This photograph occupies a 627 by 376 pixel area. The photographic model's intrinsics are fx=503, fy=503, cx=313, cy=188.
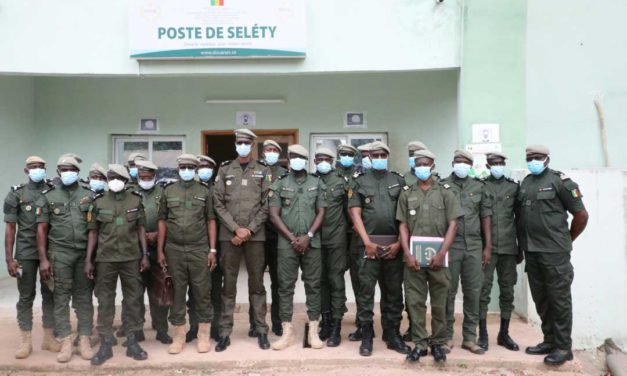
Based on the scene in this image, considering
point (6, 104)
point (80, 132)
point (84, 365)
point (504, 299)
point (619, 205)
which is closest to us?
point (84, 365)

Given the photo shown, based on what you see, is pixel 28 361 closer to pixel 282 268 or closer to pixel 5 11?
pixel 282 268

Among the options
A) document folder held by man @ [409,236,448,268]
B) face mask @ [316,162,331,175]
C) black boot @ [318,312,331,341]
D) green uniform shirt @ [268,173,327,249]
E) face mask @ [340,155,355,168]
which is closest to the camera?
document folder held by man @ [409,236,448,268]

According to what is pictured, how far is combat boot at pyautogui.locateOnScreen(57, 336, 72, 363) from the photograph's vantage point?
4520mm

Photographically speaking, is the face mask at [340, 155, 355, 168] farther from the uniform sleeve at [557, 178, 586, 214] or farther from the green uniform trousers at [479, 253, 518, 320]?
the uniform sleeve at [557, 178, 586, 214]

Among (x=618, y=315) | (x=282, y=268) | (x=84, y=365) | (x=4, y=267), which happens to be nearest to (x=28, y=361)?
(x=84, y=365)

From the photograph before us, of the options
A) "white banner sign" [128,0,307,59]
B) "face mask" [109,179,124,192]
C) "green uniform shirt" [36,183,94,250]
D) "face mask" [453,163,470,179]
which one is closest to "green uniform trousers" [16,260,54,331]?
"green uniform shirt" [36,183,94,250]

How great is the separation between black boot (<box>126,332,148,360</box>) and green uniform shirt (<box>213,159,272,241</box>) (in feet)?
4.02

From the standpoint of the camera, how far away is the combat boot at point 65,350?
178 inches

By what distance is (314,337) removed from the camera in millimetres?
4859

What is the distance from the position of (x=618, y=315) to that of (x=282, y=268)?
3.70 m

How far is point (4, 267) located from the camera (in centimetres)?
786

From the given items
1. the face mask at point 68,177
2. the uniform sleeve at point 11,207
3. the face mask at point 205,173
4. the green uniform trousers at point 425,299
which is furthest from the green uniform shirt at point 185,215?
the green uniform trousers at point 425,299

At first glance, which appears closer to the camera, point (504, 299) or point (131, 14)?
point (504, 299)

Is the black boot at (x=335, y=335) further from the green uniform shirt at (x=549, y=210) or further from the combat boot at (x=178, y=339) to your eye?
the green uniform shirt at (x=549, y=210)
